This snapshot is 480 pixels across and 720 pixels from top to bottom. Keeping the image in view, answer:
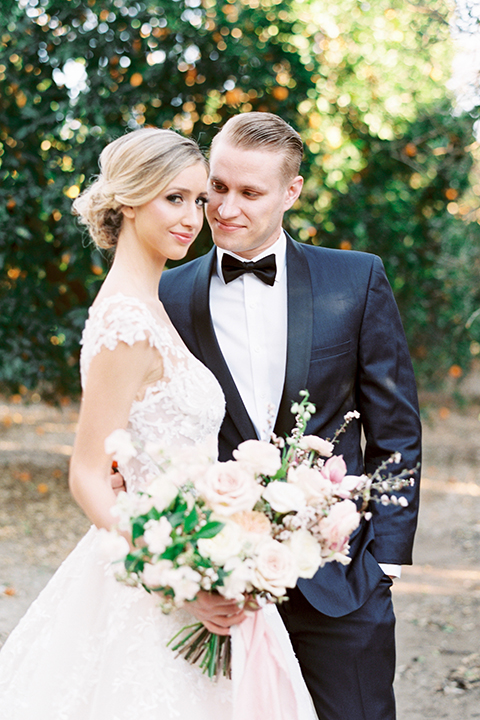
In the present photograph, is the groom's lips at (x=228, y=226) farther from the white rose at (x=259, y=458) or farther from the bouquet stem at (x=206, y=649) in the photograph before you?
the bouquet stem at (x=206, y=649)

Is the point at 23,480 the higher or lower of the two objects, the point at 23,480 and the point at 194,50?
the lower

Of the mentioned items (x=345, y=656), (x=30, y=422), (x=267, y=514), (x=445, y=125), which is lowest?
(x=30, y=422)

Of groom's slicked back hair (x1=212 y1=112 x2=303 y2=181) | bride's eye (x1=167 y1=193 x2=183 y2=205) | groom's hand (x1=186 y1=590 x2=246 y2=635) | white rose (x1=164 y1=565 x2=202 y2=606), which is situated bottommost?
groom's hand (x1=186 y1=590 x2=246 y2=635)

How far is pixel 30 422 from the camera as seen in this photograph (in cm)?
1211

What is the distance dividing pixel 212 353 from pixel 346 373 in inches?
18.7

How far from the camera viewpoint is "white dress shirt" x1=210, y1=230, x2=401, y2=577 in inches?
99.7

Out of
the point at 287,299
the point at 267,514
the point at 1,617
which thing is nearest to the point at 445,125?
the point at 287,299

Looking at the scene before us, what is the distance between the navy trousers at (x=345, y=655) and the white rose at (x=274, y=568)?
0.88m

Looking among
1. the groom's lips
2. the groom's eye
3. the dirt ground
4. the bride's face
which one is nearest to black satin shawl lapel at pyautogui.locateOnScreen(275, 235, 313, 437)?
the groom's lips

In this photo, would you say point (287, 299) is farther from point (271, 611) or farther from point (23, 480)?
point (23, 480)

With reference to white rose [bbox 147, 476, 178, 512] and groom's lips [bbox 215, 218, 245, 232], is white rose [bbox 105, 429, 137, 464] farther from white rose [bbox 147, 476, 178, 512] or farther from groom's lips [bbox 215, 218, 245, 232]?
groom's lips [bbox 215, 218, 245, 232]

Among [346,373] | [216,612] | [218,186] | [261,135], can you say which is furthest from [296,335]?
[216,612]

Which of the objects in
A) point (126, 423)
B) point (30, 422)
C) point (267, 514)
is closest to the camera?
point (267, 514)

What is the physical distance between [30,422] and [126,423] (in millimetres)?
10676
